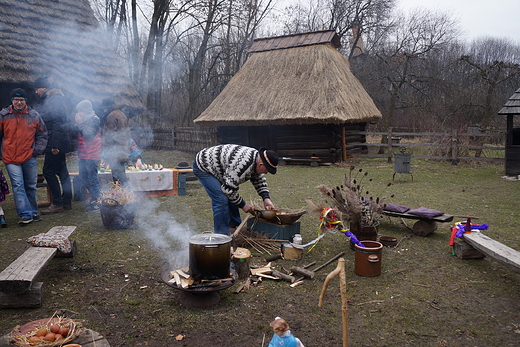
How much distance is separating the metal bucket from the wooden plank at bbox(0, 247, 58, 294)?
3.09m

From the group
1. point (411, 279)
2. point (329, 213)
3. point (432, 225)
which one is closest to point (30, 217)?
point (329, 213)

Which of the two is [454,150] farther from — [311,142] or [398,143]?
[311,142]

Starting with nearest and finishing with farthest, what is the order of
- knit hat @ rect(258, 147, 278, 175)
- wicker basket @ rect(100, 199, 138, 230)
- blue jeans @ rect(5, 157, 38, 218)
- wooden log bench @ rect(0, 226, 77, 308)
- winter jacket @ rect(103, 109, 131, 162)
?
1. wooden log bench @ rect(0, 226, 77, 308)
2. knit hat @ rect(258, 147, 278, 175)
3. wicker basket @ rect(100, 199, 138, 230)
4. blue jeans @ rect(5, 157, 38, 218)
5. winter jacket @ rect(103, 109, 131, 162)

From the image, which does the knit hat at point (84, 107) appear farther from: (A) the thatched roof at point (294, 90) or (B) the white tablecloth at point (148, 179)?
(A) the thatched roof at point (294, 90)

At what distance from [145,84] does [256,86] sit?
7.11 meters

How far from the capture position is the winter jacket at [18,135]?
5.58 m

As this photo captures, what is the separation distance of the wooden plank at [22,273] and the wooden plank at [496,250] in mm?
4190

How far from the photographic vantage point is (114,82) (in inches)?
424

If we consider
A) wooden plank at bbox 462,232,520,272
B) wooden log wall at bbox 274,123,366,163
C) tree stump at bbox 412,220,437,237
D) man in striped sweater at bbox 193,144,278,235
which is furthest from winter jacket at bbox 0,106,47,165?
wooden log wall at bbox 274,123,366,163

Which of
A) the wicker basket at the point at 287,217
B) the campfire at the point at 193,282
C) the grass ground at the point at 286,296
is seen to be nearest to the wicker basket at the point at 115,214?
the grass ground at the point at 286,296

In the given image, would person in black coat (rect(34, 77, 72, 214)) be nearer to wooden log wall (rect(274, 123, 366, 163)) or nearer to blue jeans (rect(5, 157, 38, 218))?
blue jeans (rect(5, 157, 38, 218))

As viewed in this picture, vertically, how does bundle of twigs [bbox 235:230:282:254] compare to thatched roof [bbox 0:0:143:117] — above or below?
below

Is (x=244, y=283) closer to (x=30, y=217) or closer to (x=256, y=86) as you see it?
(x=30, y=217)

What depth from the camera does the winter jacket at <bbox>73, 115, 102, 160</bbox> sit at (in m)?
6.41
